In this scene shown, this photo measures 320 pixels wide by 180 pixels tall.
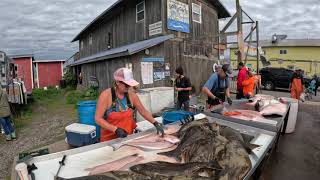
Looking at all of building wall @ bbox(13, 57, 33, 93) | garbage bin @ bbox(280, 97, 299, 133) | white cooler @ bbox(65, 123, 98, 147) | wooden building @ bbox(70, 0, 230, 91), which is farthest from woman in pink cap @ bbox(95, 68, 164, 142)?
building wall @ bbox(13, 57, 33, 93)

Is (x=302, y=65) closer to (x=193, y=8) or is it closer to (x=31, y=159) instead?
(x=193, y=8)

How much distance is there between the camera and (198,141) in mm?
3334

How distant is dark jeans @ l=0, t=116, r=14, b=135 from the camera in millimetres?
8769

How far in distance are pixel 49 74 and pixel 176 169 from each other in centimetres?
3318

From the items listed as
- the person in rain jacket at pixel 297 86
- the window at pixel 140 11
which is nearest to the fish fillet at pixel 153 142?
the person in rain jacket at pixel 297 86

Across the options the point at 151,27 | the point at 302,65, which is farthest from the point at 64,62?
the point at 302,65

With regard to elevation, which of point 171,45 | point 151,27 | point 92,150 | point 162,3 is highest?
point 162,3

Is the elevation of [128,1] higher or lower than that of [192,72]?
higher

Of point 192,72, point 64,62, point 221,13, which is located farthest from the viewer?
point 64,62

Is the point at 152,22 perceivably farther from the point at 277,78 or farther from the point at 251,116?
the point at 277,78

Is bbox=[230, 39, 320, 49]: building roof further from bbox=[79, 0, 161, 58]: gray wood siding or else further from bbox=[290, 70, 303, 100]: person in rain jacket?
bbox=[290, 70, 303, 100]: person in rain jacket

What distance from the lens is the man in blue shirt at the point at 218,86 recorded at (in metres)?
7.09

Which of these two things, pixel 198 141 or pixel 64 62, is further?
pixel 64 62

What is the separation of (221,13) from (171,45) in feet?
29.7
